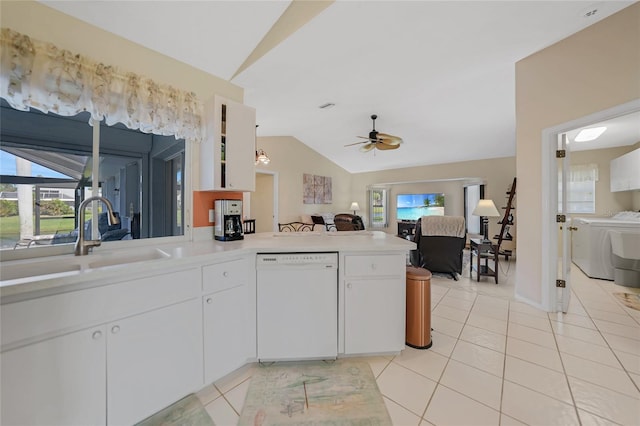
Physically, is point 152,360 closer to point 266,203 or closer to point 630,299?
point 630,299

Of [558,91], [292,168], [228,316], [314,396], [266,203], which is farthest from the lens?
[292,168]

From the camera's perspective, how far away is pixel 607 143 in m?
4.36

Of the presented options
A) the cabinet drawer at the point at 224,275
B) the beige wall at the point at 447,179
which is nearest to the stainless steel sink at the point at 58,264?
the cabinet drawer at the point at 224,275

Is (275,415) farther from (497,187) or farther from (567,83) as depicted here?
(497,187)

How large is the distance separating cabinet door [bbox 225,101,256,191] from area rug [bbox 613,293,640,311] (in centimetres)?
438

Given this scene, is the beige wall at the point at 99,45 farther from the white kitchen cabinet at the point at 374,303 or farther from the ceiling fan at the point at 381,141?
the ceiling fan at the point at 381,141

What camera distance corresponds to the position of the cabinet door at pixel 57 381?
0.95m

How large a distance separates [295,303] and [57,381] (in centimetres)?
117

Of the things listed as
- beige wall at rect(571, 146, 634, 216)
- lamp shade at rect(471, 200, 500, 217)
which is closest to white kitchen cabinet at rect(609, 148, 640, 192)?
beige wall at rect(571, 146, 634, 216)

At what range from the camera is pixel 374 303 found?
69.6 inches

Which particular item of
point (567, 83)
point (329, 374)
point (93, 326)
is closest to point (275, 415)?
point (329, 374)

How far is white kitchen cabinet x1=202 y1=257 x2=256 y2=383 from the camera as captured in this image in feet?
4.93

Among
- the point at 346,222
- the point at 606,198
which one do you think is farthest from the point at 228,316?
the point at 606,198

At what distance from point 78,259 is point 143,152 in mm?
994
